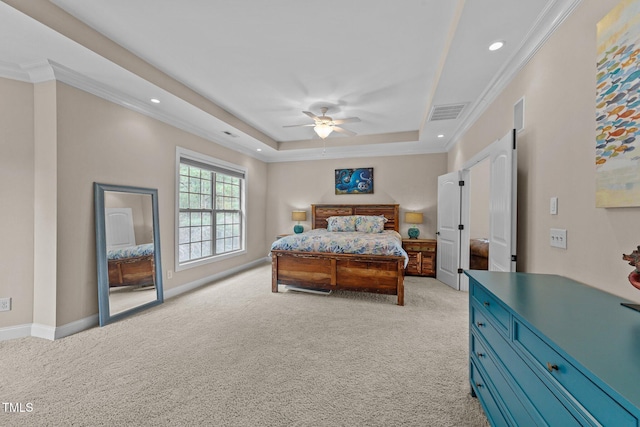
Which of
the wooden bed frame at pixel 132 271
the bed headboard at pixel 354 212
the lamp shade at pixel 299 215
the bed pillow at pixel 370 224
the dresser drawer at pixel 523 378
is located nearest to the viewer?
the dresser drawer at pixel 523 378

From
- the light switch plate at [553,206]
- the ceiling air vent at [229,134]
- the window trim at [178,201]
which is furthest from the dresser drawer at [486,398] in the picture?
the ceiling air vent at [229,134]

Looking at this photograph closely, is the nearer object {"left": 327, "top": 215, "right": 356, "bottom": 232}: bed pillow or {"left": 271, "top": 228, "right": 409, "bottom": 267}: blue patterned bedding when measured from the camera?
{"left": 271, "top": 228, "right": 409, "bottom": 267}: blue patterned bedding

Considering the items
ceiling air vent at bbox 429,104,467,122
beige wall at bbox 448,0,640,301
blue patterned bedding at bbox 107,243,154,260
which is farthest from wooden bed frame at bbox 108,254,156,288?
ceiling air vent at bbox 429,104,467,122

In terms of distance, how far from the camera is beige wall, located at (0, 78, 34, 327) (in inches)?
96.8

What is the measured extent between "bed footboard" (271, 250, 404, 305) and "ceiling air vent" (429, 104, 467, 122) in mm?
2081

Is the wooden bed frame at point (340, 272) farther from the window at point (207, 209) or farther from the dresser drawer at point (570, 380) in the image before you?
the dresser drawer at point (570, 380)

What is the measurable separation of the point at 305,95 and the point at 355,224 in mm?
2807

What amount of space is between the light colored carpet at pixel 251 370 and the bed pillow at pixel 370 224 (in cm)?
208

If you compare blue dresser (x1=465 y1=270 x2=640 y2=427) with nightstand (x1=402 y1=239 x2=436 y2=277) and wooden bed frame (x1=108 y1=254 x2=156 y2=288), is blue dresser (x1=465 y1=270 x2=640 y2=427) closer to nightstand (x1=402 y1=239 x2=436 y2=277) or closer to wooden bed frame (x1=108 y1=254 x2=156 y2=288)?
nightstand (x1=402 y1=239 x2=436 y2=277)

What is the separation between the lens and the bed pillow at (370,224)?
5184 mm

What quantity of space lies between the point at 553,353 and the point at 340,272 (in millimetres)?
2944

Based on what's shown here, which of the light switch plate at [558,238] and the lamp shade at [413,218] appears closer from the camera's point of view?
the light switch plate at [558,238]

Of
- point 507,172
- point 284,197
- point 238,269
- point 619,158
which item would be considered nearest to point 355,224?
point 284,197

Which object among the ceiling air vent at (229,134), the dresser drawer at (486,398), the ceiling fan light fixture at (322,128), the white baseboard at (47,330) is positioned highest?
the ceiling air vent at (229,134)
